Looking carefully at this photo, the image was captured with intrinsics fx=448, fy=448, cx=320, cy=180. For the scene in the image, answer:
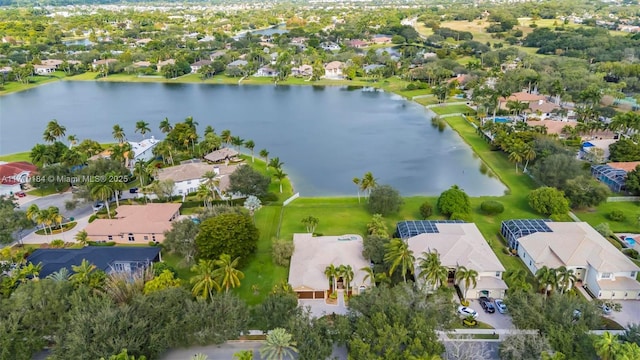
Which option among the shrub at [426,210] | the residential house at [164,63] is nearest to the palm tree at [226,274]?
the shrub at [426,210]

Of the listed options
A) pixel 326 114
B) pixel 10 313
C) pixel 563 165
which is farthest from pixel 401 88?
pixel 10 313

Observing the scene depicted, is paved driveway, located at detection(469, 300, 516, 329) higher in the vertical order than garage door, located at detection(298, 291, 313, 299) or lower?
lower

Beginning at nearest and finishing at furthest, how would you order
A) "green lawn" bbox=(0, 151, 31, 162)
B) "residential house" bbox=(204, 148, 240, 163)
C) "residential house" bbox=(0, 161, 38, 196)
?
"residential house" bbox=(0, 161, 38, 196) → "residential house" bbox=(204, 148, 240, 163) → "green lawn" bbox=(0, 151, 31, 162)

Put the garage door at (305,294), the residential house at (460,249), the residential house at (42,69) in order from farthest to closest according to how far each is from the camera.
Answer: the residential house at (42,69), the residential house at (460,249), the garage door at (305,294)

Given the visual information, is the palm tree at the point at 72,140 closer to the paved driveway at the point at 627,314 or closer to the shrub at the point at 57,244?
the shrub at the point at 57,244

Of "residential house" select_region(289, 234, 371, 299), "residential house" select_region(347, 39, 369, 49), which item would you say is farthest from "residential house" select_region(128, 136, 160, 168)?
"residential house" select_region(347, 39, 369, 49)

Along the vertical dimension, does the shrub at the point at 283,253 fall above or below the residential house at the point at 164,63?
below

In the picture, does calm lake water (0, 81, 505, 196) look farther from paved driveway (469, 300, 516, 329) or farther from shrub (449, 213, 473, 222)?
paved driveway (469, 300, 516, 329)

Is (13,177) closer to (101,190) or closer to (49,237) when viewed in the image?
(49,237)
